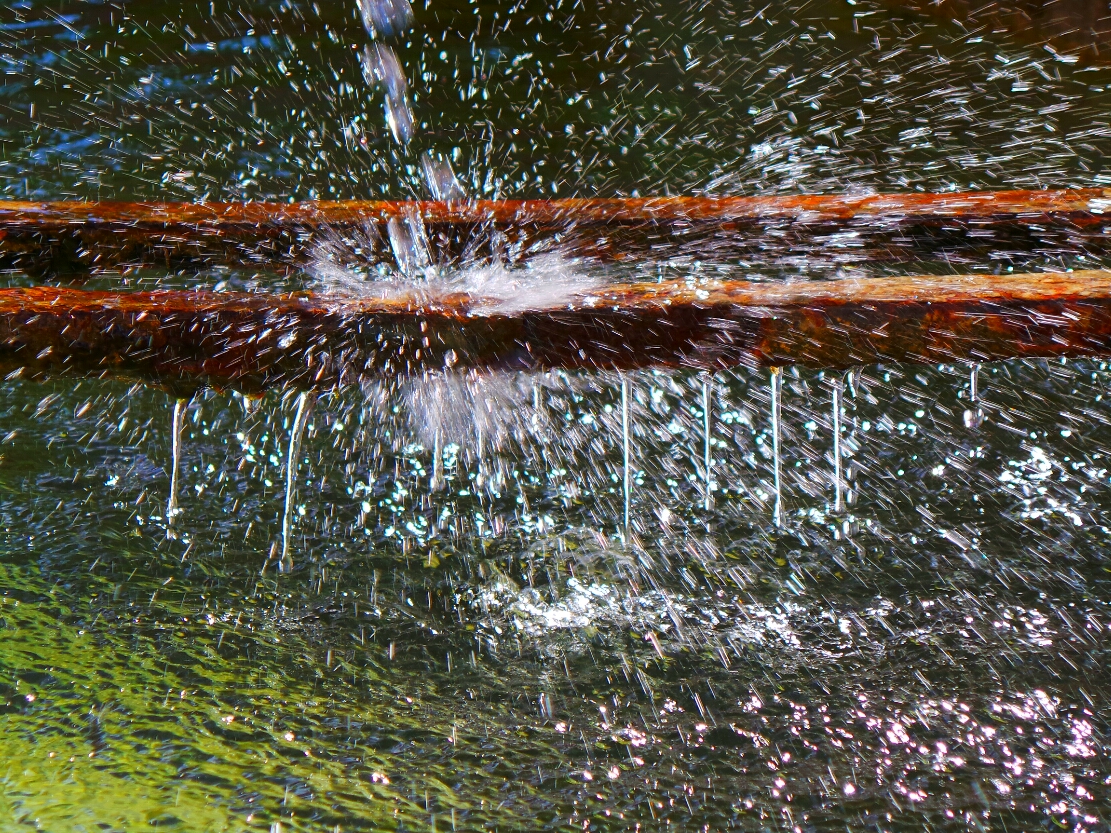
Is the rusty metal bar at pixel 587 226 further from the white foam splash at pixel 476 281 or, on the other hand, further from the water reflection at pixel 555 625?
the water reflection at pixel 555 625

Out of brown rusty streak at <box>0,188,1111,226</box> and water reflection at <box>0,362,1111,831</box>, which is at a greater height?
brown rusty streak at <box>0,188,1111,226</box>

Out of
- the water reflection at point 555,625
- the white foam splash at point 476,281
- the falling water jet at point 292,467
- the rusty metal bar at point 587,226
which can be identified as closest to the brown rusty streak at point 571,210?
the rusty metal bar at point 587,226

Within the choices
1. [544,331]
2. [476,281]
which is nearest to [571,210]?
[476,281]

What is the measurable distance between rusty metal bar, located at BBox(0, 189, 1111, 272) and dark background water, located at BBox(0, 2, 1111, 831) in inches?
25.1

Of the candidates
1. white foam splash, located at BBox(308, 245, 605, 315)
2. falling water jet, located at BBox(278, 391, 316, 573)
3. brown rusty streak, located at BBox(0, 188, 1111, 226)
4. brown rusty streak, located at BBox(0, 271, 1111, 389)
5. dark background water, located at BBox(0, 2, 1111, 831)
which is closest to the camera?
brown rusty streak, located at BBox(0, 271, 1111, 389)

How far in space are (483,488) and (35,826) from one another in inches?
84.5

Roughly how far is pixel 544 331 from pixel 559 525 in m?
1.69

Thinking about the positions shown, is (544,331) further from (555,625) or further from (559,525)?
(559,525)

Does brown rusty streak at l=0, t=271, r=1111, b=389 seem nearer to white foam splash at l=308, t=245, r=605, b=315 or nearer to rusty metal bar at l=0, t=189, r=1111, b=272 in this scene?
white foam splash at l=308, t=245, r=605, b=315

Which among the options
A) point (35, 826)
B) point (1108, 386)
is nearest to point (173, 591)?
point (35, 826)

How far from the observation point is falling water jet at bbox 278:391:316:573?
2.33 meters

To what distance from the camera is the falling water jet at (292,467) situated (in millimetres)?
2330

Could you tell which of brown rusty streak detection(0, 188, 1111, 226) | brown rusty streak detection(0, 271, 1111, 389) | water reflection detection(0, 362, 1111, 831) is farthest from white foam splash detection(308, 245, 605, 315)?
water reflection detection(0, 362, 1111, 831)

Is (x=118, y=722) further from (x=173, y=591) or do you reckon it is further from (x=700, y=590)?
(x=700, y=590)
